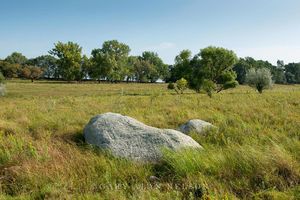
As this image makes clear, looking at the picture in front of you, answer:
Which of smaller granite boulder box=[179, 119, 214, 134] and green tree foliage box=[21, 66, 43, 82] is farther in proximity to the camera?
green tree foliage box=[21, 66, 43, 82]

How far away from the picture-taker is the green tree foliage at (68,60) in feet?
298

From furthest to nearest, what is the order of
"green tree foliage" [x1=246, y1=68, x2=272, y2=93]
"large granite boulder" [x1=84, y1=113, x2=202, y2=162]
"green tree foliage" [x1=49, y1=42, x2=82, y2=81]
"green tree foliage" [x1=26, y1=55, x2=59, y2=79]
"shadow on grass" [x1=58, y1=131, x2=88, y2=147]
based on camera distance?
"green tree foliage" [x1=26, y1=55, x2=59, y2=79] < "green tree foliage" [x1=49, y1=42, x2=82, y2=81] < "green tree foliage" [x1=246, y1=68, x2=272, y2=93] < "shadow on grass" [x1=58, y1=131, x2=88, y2=147] < "large granite boulder" [x1=84, y1=113, x2=202, y2=162]

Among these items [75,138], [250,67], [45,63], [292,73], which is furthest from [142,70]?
[75,138]

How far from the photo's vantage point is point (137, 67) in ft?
402

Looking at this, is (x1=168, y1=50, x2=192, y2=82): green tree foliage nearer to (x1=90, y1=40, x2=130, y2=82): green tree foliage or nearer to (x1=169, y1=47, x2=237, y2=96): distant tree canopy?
(x1=169, y1=47, x2=237, y2=96): distant tree canopy

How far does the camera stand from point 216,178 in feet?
15.9

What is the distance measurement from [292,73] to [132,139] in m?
150

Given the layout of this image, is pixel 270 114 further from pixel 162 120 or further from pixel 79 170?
pixel 79 170

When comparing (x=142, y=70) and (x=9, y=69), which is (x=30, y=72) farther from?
(x=142, y=70)

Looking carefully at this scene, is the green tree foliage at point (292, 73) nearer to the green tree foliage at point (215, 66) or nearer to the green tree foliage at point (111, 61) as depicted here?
the green tree foliage at point (111, 61)

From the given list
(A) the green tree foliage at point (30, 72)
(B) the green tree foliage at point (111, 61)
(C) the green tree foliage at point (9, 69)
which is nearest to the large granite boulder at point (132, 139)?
(B) the green tree foliage at point (111, 61)

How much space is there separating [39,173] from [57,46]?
92499mm

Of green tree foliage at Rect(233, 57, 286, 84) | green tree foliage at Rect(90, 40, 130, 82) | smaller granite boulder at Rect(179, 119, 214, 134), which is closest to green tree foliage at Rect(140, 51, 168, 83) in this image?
green tree foliage at Rect(90, 40, 130, 82)

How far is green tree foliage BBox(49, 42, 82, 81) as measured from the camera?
9088 cm
